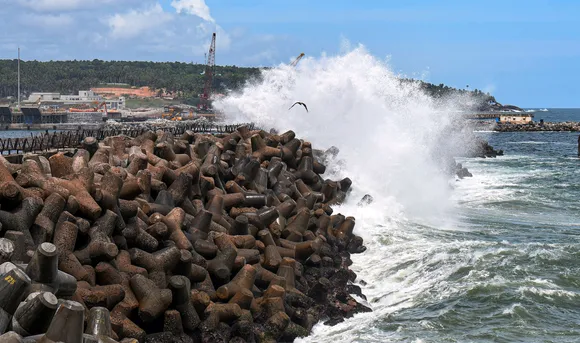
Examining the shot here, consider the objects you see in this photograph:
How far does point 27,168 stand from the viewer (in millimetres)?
12555

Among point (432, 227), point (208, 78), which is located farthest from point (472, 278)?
point (208, 78)

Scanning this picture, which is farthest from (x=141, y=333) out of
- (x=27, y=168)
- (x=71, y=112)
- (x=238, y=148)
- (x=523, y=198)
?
(x=71, y=112)

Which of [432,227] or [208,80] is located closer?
[432,227]

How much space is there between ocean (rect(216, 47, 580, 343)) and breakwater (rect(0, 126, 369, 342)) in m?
1.08

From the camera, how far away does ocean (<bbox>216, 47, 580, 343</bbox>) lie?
13656 millimetres

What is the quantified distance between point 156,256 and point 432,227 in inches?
508

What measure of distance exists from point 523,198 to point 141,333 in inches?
909

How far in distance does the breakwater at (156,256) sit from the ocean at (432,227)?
1.08 m

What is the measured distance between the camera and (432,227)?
23.1m

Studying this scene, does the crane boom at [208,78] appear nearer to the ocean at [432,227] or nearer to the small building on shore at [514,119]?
the small building on shore at [514,119]

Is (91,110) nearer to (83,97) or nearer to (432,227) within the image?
(83,97)

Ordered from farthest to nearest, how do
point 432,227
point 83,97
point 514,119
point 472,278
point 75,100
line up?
point 83,97 → point 75,100 → point 514,119 → point 432,227 → point 472,278

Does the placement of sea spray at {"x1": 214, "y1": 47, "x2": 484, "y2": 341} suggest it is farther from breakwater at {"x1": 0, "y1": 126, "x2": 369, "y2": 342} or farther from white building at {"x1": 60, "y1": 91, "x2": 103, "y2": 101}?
white building at {"x1": 60, "y1": 91, "x2": 103, "y2": 101}

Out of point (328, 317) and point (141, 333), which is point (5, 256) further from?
point (328, 317)
